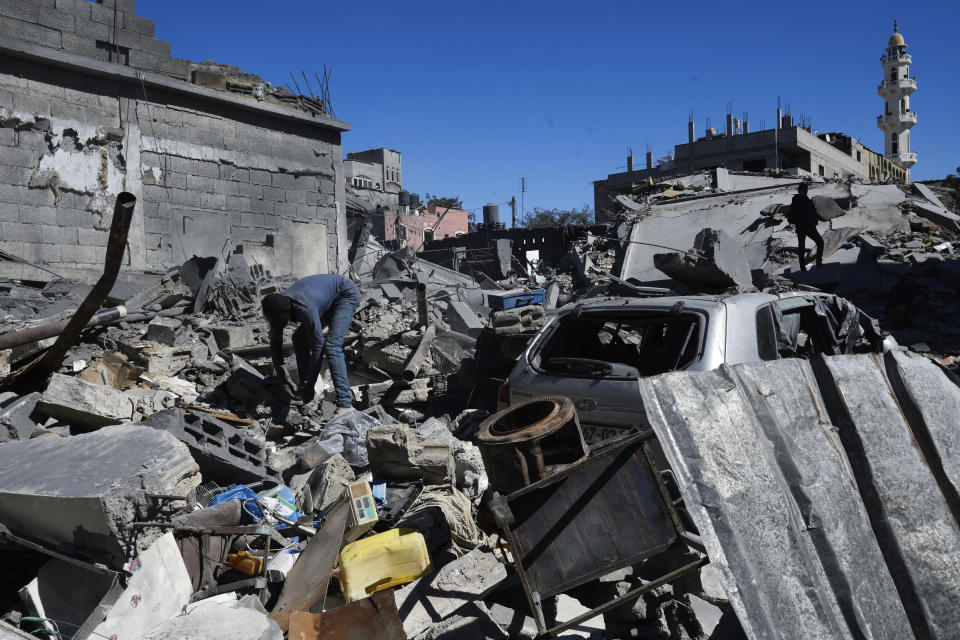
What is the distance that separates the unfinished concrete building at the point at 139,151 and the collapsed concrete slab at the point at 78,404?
5.59 metres

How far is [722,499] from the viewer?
2285 millimetres

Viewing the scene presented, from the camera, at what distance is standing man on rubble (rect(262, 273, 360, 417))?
248 inches

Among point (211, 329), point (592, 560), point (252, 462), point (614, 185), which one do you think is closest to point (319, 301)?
point (252, 462)

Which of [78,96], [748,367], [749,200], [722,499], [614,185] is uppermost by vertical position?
[614,185]

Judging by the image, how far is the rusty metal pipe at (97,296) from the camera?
14.2 feet

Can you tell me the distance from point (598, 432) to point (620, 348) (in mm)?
1258

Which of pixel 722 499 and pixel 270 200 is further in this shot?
pixel 270 200

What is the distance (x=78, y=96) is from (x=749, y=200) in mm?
13113

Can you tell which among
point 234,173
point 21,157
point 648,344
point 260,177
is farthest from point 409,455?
point 260,177

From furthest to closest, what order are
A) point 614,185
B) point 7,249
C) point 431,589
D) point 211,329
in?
point 614,185, point 7,249, point 211,329, point 431,589

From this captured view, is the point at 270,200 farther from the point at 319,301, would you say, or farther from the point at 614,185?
the point at 614,185

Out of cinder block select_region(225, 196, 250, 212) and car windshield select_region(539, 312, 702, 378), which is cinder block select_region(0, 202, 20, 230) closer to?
cinder block select_region(225, 196, 250, 212)

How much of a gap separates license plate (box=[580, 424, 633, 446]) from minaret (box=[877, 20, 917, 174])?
8946 cm

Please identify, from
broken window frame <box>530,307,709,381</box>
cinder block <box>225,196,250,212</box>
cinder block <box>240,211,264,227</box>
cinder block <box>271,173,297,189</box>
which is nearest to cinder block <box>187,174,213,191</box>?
cinder block <box>225,196,250,212</box>
